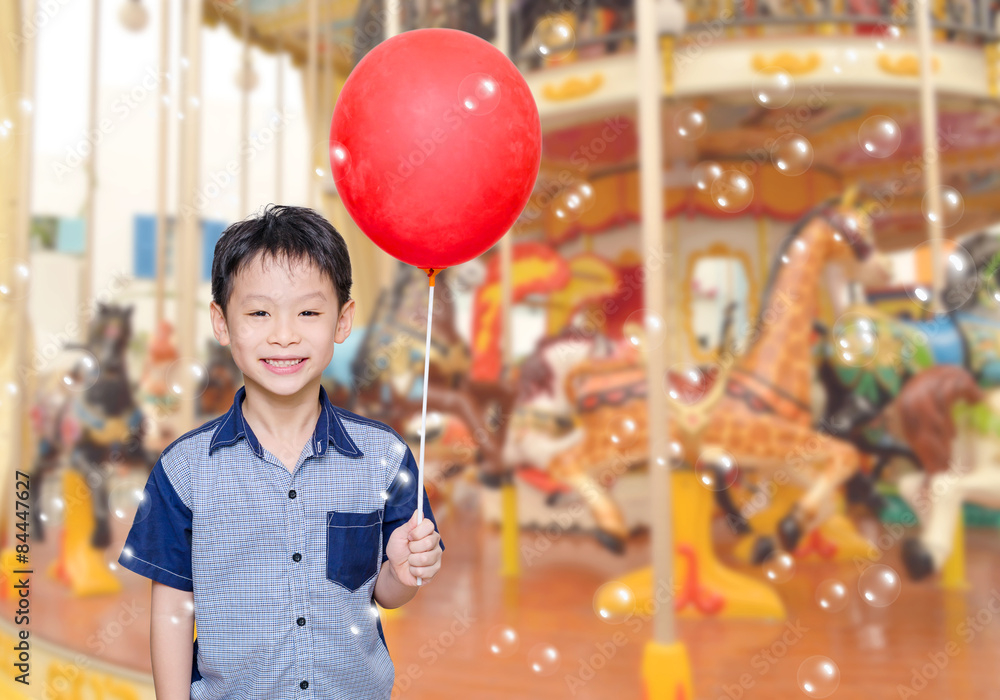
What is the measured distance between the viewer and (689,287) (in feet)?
19.1

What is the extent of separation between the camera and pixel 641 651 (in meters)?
2.40

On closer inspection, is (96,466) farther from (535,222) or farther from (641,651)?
(535,222)

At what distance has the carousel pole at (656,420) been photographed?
1.85 m

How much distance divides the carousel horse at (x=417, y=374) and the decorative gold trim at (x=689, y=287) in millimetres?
2574

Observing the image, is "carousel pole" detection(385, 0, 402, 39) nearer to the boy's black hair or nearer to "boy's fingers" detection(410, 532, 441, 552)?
the boy's black hair

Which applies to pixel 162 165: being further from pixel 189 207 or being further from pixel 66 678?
pixel 66 678

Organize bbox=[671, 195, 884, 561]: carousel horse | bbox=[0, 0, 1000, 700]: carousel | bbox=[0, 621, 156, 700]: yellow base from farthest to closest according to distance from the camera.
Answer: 1. bbox=[671, 195, 884, 561]: carousel horse
2. bbox=[0, 0, 1000, 700]: carousel
3. bbox=[0, 621, 156, 700]: yellow base

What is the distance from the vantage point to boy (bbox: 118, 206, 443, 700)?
865 mm

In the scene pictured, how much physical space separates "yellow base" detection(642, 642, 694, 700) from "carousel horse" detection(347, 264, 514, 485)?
1627mm

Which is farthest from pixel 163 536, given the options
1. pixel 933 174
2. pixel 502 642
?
pixel 933 174

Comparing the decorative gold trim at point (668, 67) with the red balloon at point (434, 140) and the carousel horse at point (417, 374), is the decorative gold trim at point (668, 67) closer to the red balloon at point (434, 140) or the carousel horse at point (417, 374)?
the carousel horse at point (417, 374)

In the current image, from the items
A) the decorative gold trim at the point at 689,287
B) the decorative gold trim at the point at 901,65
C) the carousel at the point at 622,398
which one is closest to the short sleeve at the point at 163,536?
the carousel at the point at 622,398

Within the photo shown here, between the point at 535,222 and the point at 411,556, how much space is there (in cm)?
572

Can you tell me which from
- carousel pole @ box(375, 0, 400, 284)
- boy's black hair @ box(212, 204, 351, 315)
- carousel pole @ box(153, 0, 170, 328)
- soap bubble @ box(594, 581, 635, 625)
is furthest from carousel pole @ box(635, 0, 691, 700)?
carousel pole @ box(153, 0, 170, 328)
